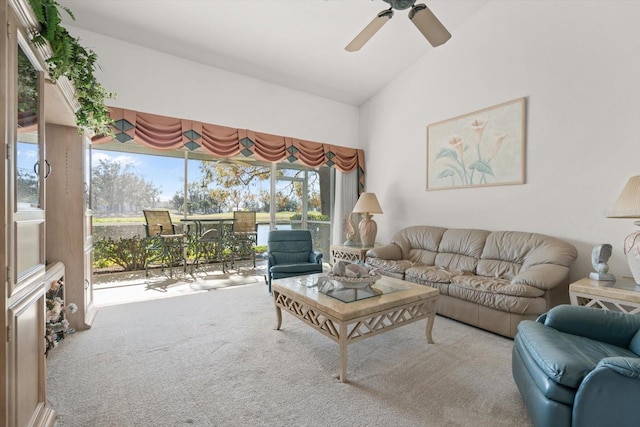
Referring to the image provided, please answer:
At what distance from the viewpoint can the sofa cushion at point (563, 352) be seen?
132cm

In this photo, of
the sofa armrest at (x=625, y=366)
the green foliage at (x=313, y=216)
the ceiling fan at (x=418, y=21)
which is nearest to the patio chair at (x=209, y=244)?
the green foliage at (x=313, y=216)

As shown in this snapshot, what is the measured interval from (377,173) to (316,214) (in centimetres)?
146

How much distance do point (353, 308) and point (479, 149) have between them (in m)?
3.02

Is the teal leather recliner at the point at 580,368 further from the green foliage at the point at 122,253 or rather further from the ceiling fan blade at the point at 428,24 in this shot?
the green foliage at the point at 122,253

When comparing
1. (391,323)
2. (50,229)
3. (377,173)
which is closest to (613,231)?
(391,323)

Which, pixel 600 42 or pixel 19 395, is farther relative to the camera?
pixel 600 42

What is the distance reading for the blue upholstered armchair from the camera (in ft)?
12.5

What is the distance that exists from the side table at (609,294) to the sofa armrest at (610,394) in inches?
52.6

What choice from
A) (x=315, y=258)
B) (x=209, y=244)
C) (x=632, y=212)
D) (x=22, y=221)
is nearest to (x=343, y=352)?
(x=22, y=221)

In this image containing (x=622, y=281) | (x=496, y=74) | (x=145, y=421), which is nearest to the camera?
(x=145, y=421)

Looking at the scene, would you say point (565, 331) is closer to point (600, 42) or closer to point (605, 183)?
point (605, 183)

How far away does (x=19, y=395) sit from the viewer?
4.10ft

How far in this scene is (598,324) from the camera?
1727 millimetres

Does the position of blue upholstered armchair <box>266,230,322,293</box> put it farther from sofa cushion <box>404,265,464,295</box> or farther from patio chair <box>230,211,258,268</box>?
patio chair <box>230,211,258,268</box>
